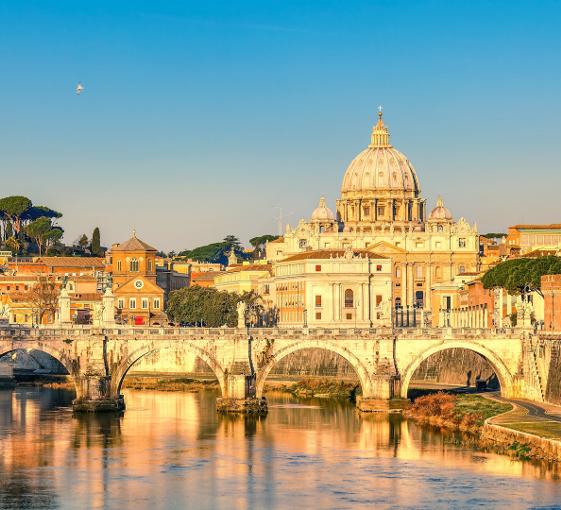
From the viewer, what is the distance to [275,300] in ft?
A: 544

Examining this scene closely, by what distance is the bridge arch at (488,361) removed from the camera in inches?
3666

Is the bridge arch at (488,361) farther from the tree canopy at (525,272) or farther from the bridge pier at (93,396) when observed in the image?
the tree canopy at (525,272)

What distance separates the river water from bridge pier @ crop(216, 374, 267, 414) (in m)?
0.91

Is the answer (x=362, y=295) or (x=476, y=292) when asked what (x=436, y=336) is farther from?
(x=362, y=295)

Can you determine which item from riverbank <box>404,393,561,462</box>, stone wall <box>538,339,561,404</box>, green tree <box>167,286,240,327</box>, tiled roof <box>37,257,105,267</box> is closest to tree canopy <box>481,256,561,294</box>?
riverbank <box>404,393,561,462</box>

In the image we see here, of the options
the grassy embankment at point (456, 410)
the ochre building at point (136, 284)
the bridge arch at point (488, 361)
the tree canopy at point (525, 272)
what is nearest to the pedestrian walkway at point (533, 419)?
the grassy embankment at point (456, 410)

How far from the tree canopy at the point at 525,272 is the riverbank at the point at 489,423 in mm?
18692

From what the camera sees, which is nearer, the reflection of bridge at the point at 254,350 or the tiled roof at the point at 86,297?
the reflection of bridge at the point at 254,350

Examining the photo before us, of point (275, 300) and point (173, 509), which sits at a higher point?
point (275, 300)

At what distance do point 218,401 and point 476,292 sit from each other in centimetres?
4292

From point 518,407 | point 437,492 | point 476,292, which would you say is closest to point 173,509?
point 437,492

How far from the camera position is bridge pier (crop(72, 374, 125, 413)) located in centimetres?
9306

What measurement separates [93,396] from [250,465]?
21303mm

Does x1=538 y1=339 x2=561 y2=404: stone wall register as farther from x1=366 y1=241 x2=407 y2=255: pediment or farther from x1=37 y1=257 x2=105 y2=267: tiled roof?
x1=37 y1=257 x2=105 y2=267: tiled roof
